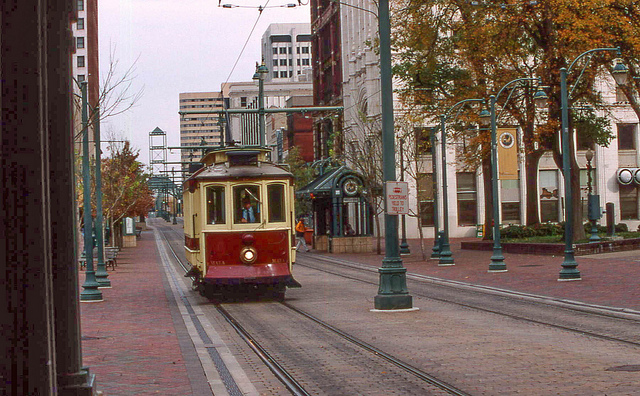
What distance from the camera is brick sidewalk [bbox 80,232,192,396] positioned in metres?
10.0

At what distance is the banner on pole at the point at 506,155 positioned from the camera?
2922 centimetres

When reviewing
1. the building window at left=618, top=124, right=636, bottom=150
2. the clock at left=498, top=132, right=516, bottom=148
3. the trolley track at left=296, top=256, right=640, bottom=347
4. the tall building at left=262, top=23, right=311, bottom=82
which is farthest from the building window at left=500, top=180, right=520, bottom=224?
the tall building at left=262, top=23, right=311, bottom=82

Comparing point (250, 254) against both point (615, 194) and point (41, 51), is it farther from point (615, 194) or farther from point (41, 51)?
point (615, 194)

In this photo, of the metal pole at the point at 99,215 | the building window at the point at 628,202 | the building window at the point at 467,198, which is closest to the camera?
the metal pole at the point at 99,215

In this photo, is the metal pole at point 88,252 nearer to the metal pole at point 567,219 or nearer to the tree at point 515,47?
the metal pole at point 567,219

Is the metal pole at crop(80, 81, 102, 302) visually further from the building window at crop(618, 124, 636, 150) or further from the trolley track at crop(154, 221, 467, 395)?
the building window at crop(618, 124, 636, 150)

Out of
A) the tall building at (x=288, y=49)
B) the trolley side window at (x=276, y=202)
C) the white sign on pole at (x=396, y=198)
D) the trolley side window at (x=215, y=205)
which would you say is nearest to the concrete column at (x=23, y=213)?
the white sign on pole at (x=396, y=198)

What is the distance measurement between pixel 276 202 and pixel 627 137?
47940 millimetres

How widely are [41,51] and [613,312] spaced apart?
13338mm

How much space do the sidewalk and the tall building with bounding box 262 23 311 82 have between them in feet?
450

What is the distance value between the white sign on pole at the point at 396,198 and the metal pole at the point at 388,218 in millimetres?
142

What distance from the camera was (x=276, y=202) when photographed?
67.7 ft

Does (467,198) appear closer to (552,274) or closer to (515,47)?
(515,47)

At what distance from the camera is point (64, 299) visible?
7312mm
